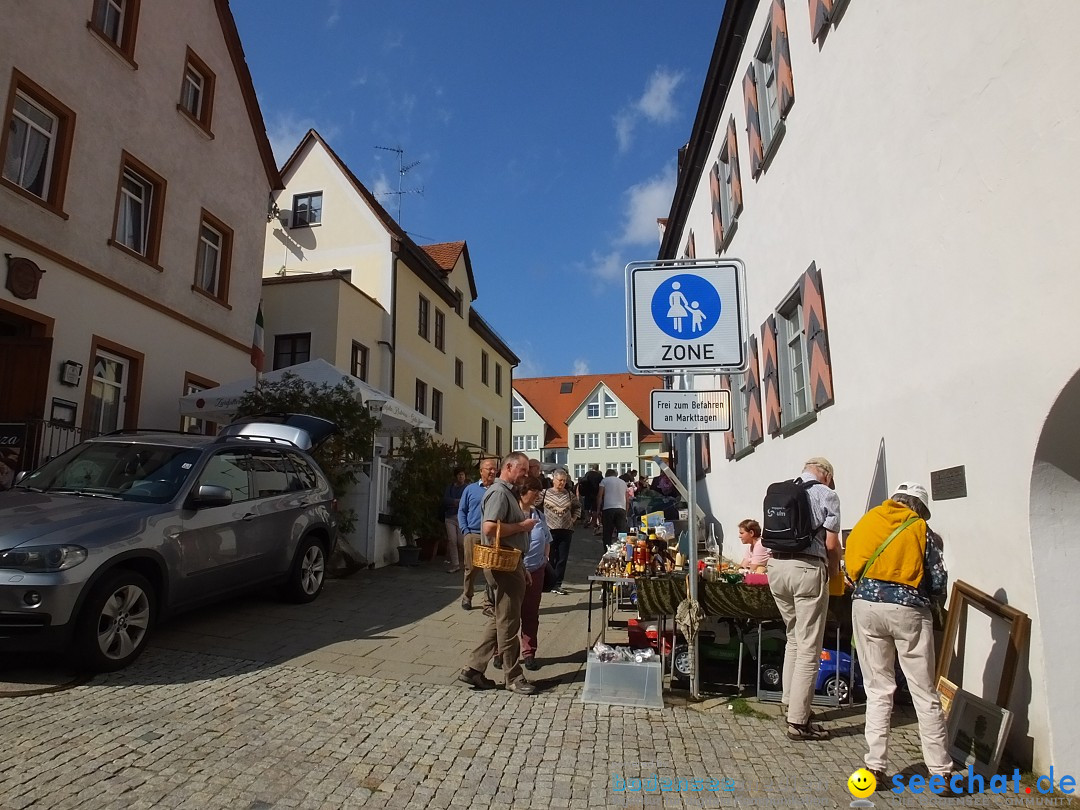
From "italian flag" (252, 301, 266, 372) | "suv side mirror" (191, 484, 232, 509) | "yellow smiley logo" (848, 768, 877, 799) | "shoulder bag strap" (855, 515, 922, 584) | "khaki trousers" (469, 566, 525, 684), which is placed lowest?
"yellow smiley logo" (848, 768, 877, 799)

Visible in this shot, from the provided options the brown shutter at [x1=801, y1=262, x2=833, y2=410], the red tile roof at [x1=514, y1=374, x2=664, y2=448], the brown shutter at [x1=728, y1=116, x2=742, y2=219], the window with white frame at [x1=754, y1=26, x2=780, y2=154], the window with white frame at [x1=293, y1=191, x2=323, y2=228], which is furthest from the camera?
the red tile roof at [x1=514, y1=374, x2=664, y2=448]

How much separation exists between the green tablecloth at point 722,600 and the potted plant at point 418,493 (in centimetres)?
705

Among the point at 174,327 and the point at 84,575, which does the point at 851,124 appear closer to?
the point at 84,575

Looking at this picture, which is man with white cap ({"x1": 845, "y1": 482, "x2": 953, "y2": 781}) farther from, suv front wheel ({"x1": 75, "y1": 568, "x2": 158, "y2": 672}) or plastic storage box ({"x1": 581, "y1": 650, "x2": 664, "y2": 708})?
suv front wheel ({"x1": 75, "y1": 568, "x2": 158, "y2": 672})

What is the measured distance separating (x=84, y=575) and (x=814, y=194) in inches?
301

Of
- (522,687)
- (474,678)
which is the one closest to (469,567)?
(474,678)

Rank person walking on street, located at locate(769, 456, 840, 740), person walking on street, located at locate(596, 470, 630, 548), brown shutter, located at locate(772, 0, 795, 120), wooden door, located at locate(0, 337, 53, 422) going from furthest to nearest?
person walking on street, located at locate(596, 470, 630, 548) → wooden door, located at locate(0, 337, 53, 422) → brown shutter, located at locate(772, 0, 795, 120) → person walking on street, located at locate(769, 456, 840, 740)

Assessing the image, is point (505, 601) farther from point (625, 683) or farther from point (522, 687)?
point (625, 683)

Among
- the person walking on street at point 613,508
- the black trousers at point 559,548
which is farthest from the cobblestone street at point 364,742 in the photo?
the person walking on street at point 613,508

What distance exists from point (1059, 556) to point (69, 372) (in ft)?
37.5

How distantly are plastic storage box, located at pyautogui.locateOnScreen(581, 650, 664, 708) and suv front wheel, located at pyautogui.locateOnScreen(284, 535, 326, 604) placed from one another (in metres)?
4.05

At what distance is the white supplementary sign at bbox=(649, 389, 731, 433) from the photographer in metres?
5.43

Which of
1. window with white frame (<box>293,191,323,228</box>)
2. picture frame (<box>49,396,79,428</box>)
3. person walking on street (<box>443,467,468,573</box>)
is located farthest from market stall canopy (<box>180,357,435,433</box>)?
window with white frame (<box>293,191,323,228</box>)

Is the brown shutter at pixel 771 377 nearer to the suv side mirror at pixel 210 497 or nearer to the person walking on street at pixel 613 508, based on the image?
the person walking on street at pixel 613 508
